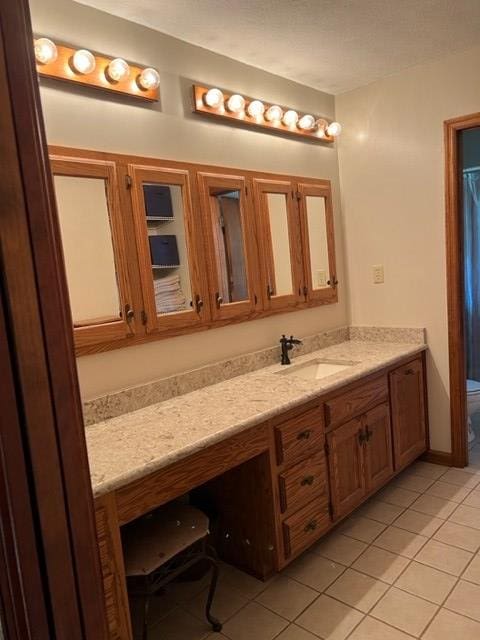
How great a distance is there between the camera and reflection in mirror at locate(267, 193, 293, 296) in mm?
2461

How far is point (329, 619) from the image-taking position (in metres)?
1.66

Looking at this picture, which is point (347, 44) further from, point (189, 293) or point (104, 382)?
point (104, 382)

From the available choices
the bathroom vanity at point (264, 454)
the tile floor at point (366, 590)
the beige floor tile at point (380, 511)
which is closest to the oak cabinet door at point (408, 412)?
the bathroom vanity at point (264, 454)

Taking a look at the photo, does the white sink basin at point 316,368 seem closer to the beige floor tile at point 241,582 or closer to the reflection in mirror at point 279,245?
the reflection in mirror at point 279,245

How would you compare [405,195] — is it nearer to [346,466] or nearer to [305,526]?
[346,466]

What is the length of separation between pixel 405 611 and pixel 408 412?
1.15 m

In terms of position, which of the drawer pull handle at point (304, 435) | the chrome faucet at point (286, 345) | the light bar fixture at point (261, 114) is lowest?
the drawer pull handle at point (304, 435)

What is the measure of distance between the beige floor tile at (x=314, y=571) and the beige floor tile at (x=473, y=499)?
2.77ft

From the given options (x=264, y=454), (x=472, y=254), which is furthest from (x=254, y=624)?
(x=472, y=254)

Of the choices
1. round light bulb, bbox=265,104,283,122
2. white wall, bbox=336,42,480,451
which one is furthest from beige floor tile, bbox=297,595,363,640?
round light bulb, bbox=265,104,283,122

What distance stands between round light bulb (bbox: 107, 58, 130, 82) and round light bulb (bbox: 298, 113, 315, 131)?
1151mm

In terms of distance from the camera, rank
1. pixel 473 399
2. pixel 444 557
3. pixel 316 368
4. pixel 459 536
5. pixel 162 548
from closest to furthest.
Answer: pixel 162 548 < pixel 444 557 < pixel 459 536 < pixel 316 368 < pixel 473 399

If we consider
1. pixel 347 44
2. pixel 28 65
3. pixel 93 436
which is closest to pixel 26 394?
pixel 28 65

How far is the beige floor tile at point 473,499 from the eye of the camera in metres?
2.32
